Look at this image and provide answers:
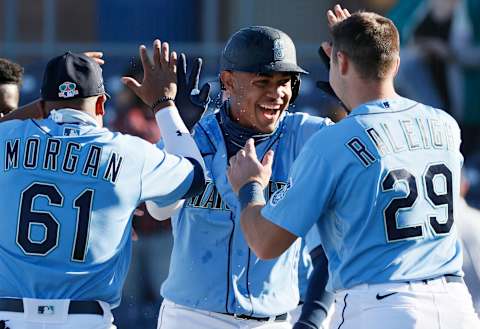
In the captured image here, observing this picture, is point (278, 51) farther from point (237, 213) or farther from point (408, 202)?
point (408, 202)

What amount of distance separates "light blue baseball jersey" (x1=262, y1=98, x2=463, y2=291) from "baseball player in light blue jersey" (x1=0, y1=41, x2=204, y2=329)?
817 millimetres

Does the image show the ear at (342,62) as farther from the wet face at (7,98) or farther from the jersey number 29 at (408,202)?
the wet face at (7,98)

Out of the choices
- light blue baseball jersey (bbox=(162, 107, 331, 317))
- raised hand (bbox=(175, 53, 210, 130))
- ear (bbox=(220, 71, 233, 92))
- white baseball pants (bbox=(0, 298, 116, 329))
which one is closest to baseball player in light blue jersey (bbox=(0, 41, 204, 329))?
white baseball pants (bbox=(0, 298, 116, 329))

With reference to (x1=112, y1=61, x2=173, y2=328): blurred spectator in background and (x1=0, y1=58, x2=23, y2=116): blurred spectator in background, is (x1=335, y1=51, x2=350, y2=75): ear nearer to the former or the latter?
(x1=0, y1=58, x2=23, y2=116): blurred spectator in background

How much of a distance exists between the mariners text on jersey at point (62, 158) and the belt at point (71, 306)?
22.1 inches

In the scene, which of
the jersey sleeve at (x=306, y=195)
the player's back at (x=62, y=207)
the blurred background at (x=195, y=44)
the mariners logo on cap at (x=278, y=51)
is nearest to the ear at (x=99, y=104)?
the player's back at (x=62, y=207)

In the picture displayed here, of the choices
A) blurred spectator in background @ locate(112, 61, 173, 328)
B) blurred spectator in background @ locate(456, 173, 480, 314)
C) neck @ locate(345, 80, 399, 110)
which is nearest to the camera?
neck @ locate(345, 80, 399, 110)

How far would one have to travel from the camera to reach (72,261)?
18.0ft

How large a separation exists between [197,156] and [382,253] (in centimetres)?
126

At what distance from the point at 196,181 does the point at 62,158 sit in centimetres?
65

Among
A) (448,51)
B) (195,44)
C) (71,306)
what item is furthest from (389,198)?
(195,44)

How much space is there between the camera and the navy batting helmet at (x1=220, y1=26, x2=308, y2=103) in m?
6.02

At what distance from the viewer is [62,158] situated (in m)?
5.47

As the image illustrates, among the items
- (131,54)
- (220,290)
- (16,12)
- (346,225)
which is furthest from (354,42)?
(16,12)
